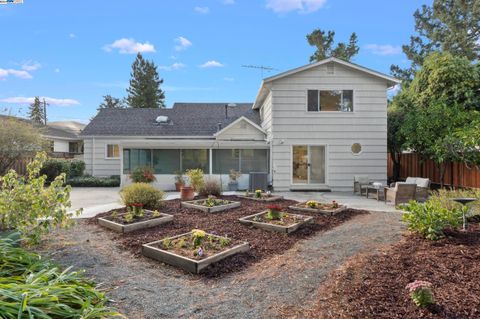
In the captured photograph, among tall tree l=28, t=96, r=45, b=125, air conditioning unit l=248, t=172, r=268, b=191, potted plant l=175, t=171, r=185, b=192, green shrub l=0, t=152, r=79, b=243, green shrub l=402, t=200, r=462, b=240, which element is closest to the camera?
green shrub l=0, t=152, r=79, b=243

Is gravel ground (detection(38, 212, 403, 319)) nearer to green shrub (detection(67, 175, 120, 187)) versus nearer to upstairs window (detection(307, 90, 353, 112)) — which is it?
upstairs window (detection(307, 90, 353, 112))

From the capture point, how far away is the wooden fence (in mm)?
10820

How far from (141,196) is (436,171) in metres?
12.3

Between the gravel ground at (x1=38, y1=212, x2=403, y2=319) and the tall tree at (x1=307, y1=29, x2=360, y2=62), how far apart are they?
2639cm

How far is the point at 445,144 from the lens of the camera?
9.89 meters

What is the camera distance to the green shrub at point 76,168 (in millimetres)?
16719

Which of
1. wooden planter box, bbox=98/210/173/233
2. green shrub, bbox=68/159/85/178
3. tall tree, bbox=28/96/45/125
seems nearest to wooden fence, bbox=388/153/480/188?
wooden planter box, bbox=98/210/173/233

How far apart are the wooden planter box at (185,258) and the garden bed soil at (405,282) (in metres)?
1.58

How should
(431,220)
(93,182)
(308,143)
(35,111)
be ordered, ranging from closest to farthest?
(431,220) < (308,143) < (93,182) < (35,111)

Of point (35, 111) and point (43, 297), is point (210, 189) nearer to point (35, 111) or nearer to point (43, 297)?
point (43, 297)

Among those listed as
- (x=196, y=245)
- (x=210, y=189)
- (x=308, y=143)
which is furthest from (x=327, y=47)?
(x=196, y=245)

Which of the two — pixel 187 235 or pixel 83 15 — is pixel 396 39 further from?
pixel 187 235

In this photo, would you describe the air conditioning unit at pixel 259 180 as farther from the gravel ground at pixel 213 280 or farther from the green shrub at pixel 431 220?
the green shrub at pixel 431 220

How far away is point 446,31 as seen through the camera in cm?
2488
